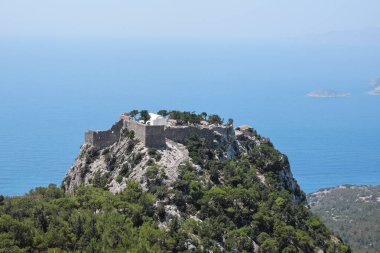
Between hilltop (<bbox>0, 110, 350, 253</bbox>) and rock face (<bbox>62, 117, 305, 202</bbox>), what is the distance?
8 cm

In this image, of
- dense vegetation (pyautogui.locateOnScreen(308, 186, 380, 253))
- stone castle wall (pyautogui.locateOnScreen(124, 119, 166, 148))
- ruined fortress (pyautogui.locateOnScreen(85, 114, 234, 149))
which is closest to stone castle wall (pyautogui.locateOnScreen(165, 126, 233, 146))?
ruined fortress (pyautogui.locateOnScreen(85, 114, 234, 149))

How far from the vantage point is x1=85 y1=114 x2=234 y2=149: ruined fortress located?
130 feet

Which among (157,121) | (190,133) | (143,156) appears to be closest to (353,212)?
(190,133)

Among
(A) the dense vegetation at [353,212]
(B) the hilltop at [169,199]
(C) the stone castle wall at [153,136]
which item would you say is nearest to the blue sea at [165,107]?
(A) the dense vegetation at [353,212]

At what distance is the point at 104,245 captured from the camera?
94.5ft

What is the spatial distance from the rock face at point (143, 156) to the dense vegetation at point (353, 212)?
106 feet

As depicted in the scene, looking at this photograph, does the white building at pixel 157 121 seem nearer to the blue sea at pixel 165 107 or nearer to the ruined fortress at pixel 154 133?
the ruined fortress at pixel 154 133

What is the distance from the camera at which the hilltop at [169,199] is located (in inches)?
1171

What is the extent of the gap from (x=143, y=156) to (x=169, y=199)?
5340mm

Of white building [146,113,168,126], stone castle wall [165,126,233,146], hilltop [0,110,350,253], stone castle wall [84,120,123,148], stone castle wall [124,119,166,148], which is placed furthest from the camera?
stone castle wall [84,120,123,148]

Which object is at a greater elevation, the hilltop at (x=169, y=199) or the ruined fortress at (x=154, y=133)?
the ruined fortress at (x=154, y=133)

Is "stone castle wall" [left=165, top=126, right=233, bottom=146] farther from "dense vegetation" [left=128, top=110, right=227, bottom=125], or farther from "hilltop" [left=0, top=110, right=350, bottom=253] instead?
"dense vegetation" [left=128, top=110, right=227, bottom=125]

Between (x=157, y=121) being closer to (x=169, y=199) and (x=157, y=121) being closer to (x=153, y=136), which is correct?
(x=153, y=136)

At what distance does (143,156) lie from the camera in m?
38.3
